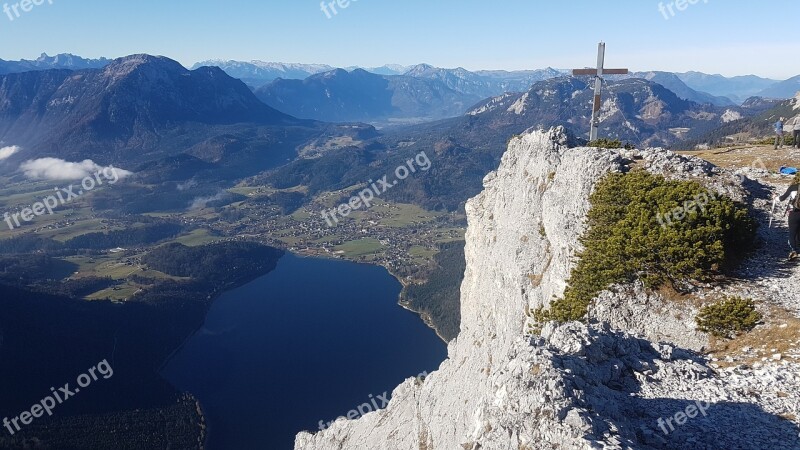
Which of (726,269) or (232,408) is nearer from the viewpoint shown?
(726,269)

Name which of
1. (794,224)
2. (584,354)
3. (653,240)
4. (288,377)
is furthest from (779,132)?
(288,377)

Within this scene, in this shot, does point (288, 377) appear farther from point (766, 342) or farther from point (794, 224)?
point (766, 342)

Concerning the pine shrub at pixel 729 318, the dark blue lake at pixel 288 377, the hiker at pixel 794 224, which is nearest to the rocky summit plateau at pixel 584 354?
the pine shrub at pixel 729 318

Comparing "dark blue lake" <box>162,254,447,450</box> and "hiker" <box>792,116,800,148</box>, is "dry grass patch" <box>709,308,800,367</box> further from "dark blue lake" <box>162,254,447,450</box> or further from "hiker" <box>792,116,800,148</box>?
"dark blue lake" <box>162,254,447,450</box>

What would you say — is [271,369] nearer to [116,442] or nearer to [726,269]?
[116,442]

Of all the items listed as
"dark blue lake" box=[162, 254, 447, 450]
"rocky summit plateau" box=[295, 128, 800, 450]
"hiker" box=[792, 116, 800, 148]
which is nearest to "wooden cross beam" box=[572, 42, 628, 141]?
"rocky summit plateau" box=[295, 128, 800, 450]

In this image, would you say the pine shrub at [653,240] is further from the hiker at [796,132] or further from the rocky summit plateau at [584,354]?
the hiker at [796,132]

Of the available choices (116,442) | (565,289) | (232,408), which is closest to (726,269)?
(565,289)

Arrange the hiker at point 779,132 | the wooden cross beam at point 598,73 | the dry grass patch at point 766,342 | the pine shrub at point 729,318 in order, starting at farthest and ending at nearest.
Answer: the wooden cross beam at point 598,73, the hiker at point 779,132, the pine shrub at point 729,318, the dry grass patch at point 766,342

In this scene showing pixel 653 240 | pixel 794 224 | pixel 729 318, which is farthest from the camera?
pixel 653 240
